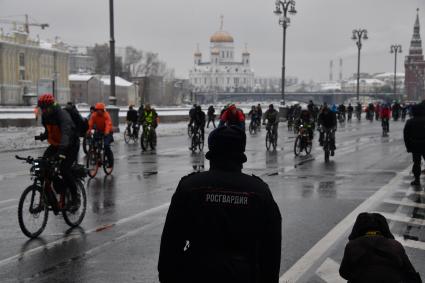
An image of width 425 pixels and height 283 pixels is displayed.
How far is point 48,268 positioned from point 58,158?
2275 mm

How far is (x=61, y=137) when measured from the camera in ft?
30.3

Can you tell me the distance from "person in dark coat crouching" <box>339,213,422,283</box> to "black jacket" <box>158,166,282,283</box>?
0.69m

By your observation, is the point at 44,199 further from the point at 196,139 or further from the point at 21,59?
the point at 21,59

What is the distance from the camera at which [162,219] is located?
32.8 feet

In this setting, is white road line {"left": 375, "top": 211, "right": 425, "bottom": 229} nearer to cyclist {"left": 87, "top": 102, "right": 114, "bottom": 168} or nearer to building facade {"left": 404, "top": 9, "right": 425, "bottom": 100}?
cyclist {"left": 87, "top": 102, "right": 114, "bottom": 168}

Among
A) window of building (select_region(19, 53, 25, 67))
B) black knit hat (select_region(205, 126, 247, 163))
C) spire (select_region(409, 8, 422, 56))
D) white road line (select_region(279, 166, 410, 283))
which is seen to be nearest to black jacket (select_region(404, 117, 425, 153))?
white road line (select_region(279, 166, 410, 283))

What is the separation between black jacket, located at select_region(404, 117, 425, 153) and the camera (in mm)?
13328

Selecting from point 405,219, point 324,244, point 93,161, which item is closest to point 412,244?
point 324,244

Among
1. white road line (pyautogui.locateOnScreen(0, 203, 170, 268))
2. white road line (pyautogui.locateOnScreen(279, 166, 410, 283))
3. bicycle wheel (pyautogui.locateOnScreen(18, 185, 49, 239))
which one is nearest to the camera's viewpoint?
white road line (pyautogui.locateOnScreen(279, 166, 410, 283))

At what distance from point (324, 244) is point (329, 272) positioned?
4.28 feet

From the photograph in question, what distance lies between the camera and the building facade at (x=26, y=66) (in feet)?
352

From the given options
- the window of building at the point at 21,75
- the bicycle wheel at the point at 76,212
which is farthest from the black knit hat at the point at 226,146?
the window of building at the point at 21,75

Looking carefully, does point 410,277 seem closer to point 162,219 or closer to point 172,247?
point 172,247

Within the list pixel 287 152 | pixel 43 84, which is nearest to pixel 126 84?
pixel 43 84
